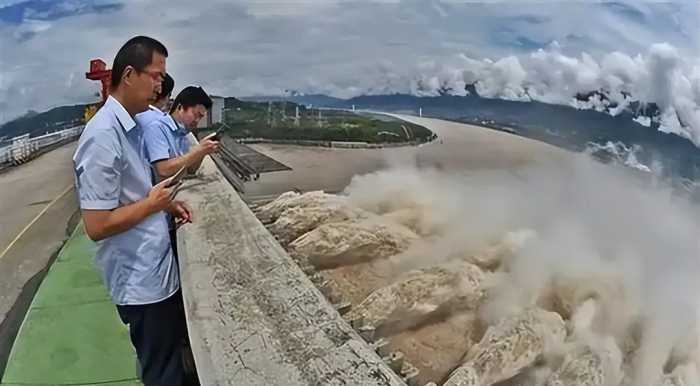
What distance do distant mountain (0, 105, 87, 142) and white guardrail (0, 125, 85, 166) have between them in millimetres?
14

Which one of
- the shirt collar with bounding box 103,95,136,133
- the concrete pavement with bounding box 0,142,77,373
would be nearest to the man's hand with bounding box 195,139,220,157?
the shirt collar with bounding box 103,95,136,133

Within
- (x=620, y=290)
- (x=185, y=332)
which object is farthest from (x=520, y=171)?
(x=185, y=332)

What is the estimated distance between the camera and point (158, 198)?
3.53 ft

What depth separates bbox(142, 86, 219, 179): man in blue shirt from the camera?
4.25 ft

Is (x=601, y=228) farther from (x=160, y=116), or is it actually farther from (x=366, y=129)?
(x=160, y=116)

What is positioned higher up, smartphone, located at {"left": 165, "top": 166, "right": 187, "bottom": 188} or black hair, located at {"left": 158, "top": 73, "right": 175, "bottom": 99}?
black hair, located at {"left": 158, "top": 73, "right": 175, "bottom": 99}

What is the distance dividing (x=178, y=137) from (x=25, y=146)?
0.50 metres

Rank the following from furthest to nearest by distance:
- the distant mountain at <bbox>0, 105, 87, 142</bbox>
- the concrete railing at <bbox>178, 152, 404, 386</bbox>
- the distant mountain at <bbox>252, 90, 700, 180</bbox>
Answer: the distant mountain at <bbox>0, 105, 87, 142</bbox> → the distant mountain at <bbox>252, 90, 700, 180</bbox> → the concrete railing at <bbox>178, 152, 404, 386</bbox>

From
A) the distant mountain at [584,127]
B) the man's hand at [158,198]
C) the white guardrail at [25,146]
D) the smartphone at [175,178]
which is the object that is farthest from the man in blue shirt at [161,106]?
the distant mountain at [584,127]

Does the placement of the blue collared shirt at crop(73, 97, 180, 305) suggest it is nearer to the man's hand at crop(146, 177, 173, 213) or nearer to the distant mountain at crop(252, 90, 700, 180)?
the man's hand at crop(146, 177, 173, 213)

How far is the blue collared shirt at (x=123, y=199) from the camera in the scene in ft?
3.35

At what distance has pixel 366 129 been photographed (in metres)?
1.41

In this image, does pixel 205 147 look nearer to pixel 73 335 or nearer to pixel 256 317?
pixel 256 317

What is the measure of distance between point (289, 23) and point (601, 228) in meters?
0.74
